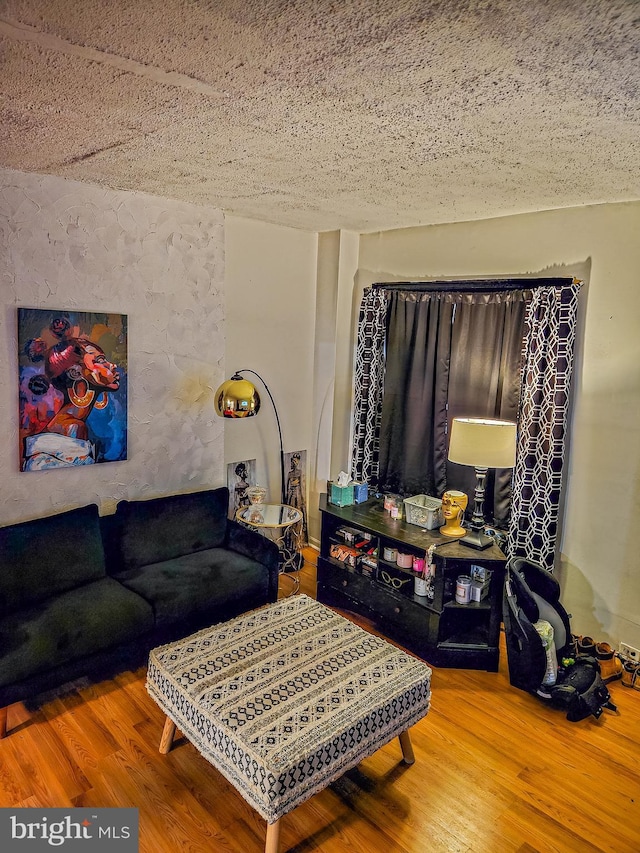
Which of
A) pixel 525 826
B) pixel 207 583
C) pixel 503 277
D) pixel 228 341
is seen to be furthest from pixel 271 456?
pixel 525 826

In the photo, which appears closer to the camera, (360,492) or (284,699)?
(284,699)

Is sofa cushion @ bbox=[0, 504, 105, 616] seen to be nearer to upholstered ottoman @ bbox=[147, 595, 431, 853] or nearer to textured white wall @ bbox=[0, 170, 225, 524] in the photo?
textured white wall @ bbox=[0, 170, 225, 524]

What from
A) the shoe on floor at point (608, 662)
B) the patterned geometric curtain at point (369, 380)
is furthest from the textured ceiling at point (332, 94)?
the shoe on floor at point (608, 662)

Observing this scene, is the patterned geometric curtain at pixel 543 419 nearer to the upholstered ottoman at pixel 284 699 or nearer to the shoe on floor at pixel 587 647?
the shoe on floor at pixel 587 647

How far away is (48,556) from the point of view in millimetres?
3131

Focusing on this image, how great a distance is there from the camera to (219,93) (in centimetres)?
187

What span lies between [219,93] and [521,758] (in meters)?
3.05

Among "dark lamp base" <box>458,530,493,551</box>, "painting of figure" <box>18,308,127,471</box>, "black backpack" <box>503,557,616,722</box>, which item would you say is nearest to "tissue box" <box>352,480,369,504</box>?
"dark lamp base" <box>458,530,493,551</box>

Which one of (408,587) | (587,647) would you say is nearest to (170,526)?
(408,587)

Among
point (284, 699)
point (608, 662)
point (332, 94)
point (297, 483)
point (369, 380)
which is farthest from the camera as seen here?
point (297, 483)

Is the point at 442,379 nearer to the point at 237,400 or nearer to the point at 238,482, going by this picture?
the point at 237,400

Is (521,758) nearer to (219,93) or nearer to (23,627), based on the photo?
(23,627)

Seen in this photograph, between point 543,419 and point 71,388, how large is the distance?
112 inches

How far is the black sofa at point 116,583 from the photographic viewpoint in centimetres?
281
